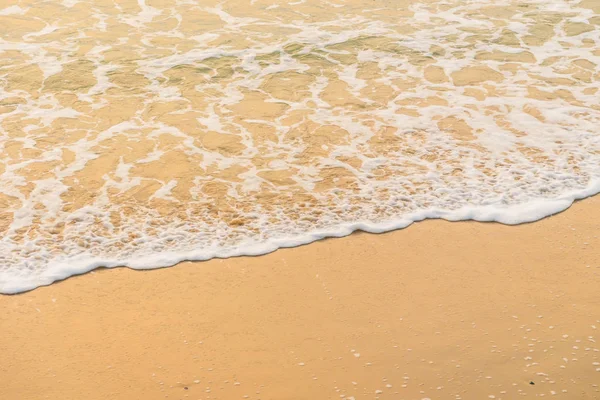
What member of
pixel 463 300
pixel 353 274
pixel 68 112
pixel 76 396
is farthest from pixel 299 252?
pixel 68 112

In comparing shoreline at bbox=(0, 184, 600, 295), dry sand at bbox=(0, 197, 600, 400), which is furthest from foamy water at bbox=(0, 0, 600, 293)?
dry sand at bbox=(0, 197, 600, 400)

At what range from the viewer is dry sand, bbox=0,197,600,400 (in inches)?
143

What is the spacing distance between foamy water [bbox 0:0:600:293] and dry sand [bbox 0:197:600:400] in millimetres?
300

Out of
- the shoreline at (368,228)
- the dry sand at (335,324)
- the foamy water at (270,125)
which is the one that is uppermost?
the dry sand at (335,324)

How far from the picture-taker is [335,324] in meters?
4.06

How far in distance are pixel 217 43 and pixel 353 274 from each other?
5398 millimetres

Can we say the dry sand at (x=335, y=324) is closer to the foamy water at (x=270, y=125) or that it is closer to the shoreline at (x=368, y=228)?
the shoreline at (x=368, y=228)

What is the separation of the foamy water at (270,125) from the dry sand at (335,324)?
300mm

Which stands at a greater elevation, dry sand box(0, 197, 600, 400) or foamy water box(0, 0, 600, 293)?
dry sand box(0, 197, 600, 400)

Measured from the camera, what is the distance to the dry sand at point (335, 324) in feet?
11.9

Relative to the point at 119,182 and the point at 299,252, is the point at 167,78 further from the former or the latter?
the point at 299,252

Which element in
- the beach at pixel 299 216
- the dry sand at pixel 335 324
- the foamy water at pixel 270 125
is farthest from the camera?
the foamy water at pixel 270 125

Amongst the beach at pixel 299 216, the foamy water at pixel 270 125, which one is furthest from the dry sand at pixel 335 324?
the foamy water at pixel 270 125

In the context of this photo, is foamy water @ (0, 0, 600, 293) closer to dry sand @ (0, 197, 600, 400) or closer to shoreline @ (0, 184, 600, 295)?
shoreline @ (0, 184, 600, 295)
